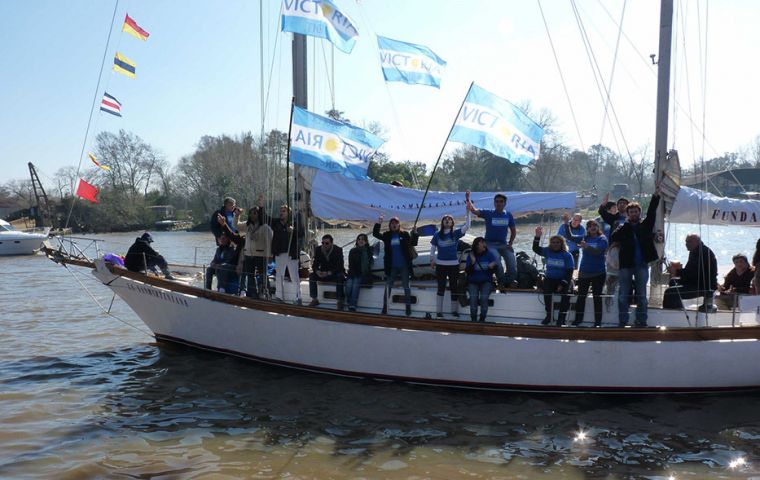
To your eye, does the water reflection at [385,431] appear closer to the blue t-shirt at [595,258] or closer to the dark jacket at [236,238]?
the blue t-shirt at [595,258]

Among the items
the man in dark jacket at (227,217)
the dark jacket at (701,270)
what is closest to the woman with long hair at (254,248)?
the man in dark jacket at (227,217)

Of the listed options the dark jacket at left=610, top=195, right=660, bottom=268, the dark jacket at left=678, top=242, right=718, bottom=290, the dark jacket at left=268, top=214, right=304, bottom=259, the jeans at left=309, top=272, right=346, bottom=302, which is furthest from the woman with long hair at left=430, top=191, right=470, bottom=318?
the dark jacket at left=678, top=242, right=718, bottom=290

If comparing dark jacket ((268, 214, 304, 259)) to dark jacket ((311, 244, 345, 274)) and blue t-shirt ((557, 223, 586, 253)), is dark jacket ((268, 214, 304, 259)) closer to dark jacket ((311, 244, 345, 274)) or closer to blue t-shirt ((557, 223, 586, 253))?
dark jacket ((311, 244, 345, 274))

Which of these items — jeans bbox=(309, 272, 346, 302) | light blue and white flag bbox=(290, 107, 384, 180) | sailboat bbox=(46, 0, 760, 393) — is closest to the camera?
sailboat bbox=(46, 0, 760, 393)

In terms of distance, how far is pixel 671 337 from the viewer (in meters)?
7.97

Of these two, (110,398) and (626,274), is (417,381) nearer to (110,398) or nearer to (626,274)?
(626,274)

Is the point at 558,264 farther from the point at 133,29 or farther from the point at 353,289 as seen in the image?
the point at 133,29

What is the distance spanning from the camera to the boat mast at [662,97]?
9.09m

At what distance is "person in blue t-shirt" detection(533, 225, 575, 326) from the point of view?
859 cm

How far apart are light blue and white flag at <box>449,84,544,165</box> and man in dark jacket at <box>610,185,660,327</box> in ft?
5.28

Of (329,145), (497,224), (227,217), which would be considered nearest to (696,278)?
(497,224)

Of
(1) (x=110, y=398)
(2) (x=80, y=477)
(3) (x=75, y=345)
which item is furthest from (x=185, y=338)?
(2) (x=80, y=477)

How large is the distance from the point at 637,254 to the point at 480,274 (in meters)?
2.08

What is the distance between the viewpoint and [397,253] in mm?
9164
